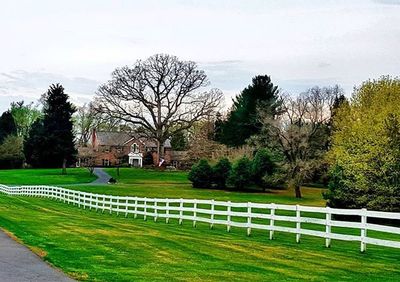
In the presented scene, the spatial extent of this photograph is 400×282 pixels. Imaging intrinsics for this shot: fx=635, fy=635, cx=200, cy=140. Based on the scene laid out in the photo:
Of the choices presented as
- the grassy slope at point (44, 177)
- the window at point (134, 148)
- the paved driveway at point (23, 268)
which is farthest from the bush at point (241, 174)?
the paved driveway at point (23, 268)

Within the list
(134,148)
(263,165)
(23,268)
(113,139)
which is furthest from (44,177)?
(23,268)

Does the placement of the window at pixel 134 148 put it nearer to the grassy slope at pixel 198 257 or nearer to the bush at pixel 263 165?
the bush at pixel 263 165

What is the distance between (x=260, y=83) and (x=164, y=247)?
8020 centimetres

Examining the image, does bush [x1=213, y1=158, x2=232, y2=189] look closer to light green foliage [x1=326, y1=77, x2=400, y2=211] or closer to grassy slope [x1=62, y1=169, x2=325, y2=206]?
grassy slope [x1=62, y1=169, x2=325, y2=206]

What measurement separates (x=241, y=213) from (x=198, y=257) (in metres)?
8.39

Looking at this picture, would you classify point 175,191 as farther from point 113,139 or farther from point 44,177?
point 113,139

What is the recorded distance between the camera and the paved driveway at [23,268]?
10.5 meters

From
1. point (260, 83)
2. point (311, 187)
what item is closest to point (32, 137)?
point (260, 83)

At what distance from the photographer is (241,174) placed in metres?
71.1

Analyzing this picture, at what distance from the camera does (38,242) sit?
1642 cm

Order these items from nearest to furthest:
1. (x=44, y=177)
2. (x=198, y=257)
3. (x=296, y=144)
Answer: (x=198, y=257) → (x=296, y=144) → (x=44, y=177)

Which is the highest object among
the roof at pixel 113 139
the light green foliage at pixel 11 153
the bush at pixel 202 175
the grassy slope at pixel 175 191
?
the roof at pixel 113 139

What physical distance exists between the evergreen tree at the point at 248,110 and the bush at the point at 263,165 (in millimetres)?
19438

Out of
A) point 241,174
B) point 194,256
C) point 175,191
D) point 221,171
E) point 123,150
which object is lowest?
point 175,191
